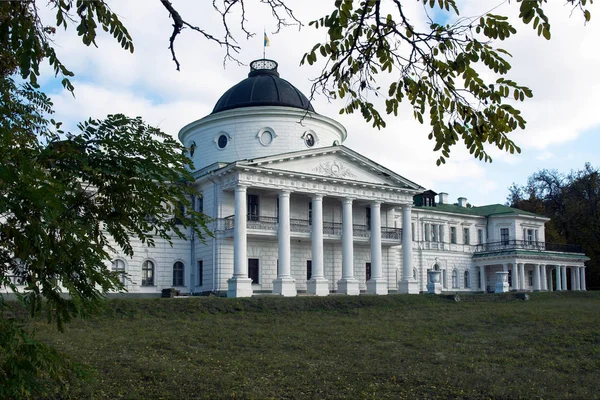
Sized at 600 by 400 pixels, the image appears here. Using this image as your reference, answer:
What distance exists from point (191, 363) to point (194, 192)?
25.1ft

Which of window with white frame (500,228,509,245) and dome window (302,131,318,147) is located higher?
dome window (302,131,318,147)

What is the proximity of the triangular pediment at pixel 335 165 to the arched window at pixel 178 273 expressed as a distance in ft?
27.8

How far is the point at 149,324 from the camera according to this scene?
21.2 metres

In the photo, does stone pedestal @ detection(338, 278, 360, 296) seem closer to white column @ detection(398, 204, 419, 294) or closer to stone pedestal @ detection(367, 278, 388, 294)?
stone pedestal @ detection(367, 278, 388, 294)

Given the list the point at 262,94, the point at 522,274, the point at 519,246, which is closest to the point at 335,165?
the point at 262,94

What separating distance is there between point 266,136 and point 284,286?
35.2ft

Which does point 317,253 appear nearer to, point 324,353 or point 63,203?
point 324,353

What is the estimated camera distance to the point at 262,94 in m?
42.1

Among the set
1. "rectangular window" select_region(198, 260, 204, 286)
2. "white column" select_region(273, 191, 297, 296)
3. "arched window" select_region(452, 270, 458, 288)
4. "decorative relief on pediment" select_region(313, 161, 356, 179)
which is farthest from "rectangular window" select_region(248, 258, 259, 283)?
"arched window" select_region(452, 270, 458, 288)

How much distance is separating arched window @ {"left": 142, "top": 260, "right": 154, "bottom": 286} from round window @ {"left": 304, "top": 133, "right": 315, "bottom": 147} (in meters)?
12.7

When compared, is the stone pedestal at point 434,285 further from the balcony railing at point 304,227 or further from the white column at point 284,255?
the white column at point 284,255

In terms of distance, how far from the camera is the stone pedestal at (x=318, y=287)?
36219mm

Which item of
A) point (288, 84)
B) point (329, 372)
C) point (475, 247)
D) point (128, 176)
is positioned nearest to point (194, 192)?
point (128, 176)

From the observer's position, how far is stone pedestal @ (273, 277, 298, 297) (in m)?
35.0
